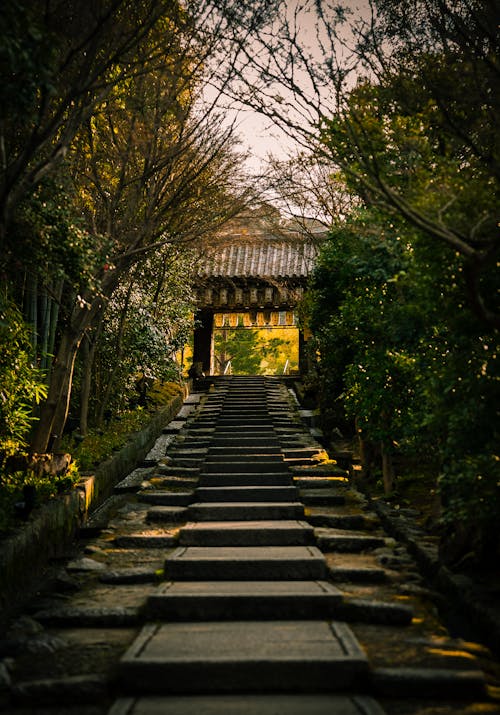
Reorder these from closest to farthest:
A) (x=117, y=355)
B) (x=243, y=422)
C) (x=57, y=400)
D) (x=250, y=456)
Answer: (x=57, y=400) → (x=250, y=456) → (x=117, y=355) → (x=243, y=422)

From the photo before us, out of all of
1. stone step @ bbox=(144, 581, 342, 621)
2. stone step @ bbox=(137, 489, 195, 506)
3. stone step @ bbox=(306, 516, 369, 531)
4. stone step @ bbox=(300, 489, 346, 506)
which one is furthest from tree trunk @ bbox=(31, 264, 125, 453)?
stone step @ bbox=(144, 581, 342, 621)

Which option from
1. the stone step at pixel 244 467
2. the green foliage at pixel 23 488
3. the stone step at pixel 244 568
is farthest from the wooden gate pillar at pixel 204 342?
the stone step at pixel 244 568

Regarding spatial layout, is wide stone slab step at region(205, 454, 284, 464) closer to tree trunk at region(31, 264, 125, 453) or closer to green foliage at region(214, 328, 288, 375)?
tree trunk at region(31, 264, 125, 453)

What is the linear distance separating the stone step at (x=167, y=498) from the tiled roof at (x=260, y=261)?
12361 mm

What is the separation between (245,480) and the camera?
25.7 ft

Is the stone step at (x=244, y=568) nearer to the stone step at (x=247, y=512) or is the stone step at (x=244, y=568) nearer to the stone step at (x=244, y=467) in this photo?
the stone step at (x=247, y=512)

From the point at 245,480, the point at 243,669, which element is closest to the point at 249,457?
the point at 245,480

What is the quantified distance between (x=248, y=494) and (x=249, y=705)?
13.1 feet

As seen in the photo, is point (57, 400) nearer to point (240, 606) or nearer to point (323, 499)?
point (323, 499)

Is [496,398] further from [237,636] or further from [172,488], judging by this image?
[172,488]

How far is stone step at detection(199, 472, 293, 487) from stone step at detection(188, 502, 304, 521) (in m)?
1.22

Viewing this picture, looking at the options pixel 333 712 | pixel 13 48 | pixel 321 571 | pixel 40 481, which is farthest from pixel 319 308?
pixel 333 712

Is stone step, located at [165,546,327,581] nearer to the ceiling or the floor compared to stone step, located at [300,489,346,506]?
nearer to the floor

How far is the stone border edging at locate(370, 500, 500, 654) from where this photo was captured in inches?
165
